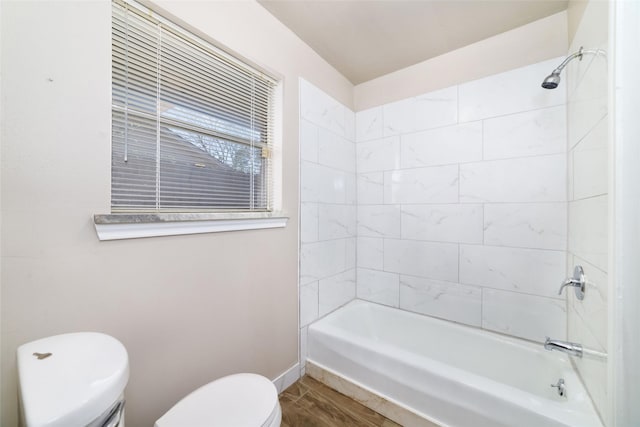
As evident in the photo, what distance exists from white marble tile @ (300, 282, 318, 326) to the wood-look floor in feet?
1.47

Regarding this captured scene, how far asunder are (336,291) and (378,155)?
A: 136 cm

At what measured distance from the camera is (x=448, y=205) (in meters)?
2.03

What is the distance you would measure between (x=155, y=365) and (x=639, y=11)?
236 cm

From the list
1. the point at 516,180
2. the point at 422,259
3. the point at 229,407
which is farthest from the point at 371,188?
the point at 229,407

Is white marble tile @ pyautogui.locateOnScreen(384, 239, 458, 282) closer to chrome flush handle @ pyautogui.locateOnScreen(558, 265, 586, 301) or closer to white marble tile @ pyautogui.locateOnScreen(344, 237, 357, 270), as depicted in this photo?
white marble tile @ pyautogui.locateOnScreen(344, 237, 357, 270)

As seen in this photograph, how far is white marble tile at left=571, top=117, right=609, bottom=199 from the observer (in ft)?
3.34

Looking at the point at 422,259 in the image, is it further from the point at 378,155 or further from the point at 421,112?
the point at 421,112

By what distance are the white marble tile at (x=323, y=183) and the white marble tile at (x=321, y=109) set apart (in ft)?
1.24

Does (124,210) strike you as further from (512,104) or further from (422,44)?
(512,104)

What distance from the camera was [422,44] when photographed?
1936 millimetres

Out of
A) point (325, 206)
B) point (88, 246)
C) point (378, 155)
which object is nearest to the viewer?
point (88, 246)

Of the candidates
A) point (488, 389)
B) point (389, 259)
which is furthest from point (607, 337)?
point (389, 259)

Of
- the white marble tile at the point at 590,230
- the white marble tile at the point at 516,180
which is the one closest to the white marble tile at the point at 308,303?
the white marble tile at the point at 516,180

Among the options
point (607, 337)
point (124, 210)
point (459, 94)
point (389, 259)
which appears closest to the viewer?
point (607, 337)
